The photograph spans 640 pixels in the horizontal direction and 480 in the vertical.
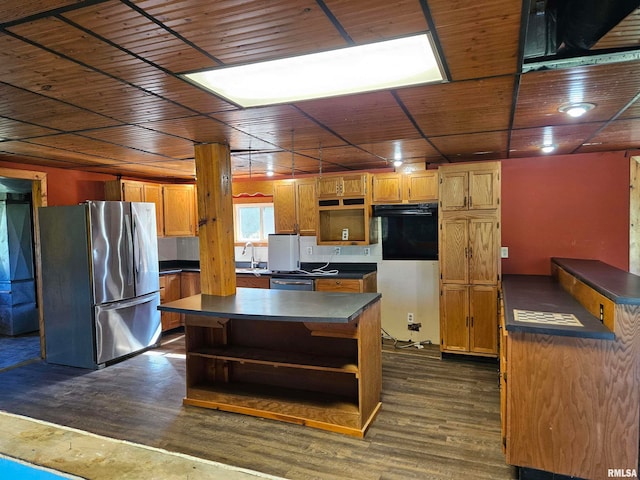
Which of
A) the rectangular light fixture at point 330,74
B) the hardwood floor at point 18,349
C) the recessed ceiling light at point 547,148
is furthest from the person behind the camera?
the hardwood floor at point 18,349

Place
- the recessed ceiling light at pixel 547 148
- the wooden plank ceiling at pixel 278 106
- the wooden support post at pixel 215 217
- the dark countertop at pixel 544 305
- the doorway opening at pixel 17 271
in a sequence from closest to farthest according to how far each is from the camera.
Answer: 1. the wooden plank ceiling at pixel 278 106
2. the dark countertop at pixel 544 305
3. the wooden support post at pixel 215 217
4. the recessed ceiling light at pixel 547 148
5. the doorway opening at pixel 17 271

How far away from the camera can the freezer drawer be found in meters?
4.36

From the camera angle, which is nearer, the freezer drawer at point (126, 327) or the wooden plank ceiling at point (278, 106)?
the wooden plank ceiling at point (278, 106)

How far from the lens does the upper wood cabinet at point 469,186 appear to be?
4.19m

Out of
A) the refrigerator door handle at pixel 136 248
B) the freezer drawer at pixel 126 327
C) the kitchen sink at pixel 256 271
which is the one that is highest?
the refrigerator door handle at pixel 136 248

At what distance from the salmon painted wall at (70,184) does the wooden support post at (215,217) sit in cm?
241

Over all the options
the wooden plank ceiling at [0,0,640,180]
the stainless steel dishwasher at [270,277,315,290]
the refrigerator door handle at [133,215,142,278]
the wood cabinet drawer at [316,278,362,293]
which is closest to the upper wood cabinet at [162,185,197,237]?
the refrigerator door handle at [133,215,142,278]

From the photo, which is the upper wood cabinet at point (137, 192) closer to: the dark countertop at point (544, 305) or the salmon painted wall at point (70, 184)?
the salmon painted wall at point (70, 184)

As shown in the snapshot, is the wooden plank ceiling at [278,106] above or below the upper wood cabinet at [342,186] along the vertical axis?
above

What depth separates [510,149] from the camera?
13.5 ft

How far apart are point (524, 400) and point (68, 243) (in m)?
4.58

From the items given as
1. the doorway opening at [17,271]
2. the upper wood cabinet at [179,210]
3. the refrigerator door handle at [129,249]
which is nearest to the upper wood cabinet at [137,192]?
the upper wood cabinet at [179,210]

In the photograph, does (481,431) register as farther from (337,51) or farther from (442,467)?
(337,51)

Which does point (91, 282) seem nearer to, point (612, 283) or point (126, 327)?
point (126, 327)
